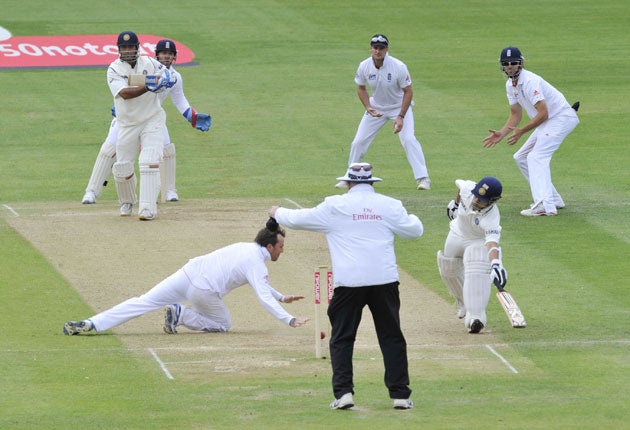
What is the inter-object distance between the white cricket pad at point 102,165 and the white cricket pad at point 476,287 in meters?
6.96

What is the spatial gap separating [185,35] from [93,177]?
14.5 m

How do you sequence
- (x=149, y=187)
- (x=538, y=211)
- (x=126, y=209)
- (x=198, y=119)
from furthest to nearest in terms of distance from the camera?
(x=198, y=119), (x=538, y=211), (x=126, y=209), (x=149, y=187)

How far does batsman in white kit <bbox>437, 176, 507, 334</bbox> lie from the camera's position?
1227cm

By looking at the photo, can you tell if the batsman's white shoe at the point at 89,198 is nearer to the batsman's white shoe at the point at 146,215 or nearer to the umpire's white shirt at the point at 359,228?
the batsman's white shoe at the point at 146,215

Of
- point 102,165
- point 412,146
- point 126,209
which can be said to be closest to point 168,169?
point 102,165

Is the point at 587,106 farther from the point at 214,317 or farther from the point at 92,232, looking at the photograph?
the point at 214,317

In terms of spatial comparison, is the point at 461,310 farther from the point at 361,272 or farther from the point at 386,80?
the point at 386,80

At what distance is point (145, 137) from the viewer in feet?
56.7

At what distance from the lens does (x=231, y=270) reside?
12344 millimetres

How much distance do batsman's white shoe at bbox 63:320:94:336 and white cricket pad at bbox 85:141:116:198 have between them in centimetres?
591

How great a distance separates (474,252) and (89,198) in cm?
746

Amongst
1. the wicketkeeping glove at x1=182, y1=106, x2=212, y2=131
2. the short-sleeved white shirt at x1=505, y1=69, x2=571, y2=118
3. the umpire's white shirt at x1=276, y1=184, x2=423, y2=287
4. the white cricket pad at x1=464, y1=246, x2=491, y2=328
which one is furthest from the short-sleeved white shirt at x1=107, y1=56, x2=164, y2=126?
the umpire's white shirt at x1=276, y1=184, x2=423, y2=287

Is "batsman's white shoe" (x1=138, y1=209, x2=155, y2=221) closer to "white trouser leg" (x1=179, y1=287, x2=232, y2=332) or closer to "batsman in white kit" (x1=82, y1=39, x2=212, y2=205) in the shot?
"batsman in white kit" (x1=82, y1=39, x2=212, y2=205)

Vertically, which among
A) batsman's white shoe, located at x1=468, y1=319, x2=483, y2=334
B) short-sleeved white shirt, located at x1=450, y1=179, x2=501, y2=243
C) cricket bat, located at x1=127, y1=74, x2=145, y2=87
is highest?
cricket bat, located at x1=127, y1=74, x2=145, y2=87
